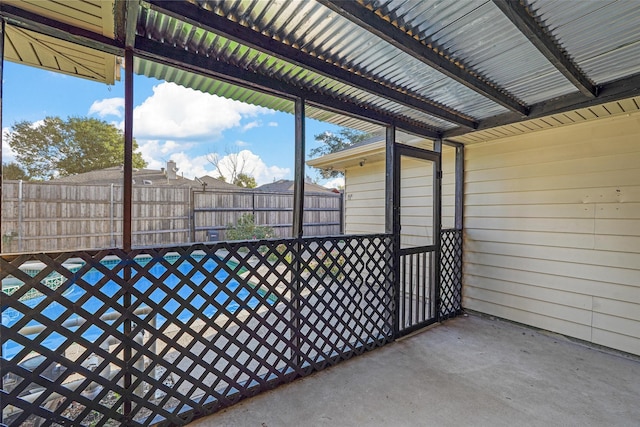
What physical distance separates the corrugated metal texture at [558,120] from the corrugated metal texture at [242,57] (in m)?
1.36

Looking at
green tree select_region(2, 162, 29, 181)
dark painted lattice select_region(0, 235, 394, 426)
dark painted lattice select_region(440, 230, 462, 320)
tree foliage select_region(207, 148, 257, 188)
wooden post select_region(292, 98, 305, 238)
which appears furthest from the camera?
tree foliage select_region(207, 148, 257, 188)

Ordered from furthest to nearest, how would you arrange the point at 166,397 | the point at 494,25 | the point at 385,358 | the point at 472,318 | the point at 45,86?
the point at 45,86 → the point at 472,318 → the point at 385,358 → the point at 166,397 → the point at 494,25

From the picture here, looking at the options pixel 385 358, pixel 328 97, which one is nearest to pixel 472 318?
pixel 385 358

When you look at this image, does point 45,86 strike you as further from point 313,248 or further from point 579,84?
point 579,84

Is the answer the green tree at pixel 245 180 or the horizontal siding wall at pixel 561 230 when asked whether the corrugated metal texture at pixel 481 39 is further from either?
the green tree at pixel 245 180

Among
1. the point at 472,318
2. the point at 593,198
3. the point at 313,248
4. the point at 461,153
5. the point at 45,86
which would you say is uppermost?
the point at 45,86

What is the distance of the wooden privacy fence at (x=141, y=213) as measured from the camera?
495 centimetres

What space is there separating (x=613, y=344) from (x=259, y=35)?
4.17m

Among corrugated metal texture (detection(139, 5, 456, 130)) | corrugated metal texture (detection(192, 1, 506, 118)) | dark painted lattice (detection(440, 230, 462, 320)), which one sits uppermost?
corrugated metal texture (detection(192, 1, 506, 118))

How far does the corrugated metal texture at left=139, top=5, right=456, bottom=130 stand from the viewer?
1.69 meters

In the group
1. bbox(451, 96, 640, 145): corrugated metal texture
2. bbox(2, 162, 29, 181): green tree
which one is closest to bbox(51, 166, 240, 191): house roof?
bbox(2, 162, 29, 181): green tree

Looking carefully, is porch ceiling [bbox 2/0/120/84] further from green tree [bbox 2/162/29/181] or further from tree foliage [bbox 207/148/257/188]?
tree foliage [bbox 207/148/257/188]

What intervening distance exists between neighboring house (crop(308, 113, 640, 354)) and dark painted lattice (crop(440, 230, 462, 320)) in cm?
12

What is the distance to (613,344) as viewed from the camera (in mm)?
2951
